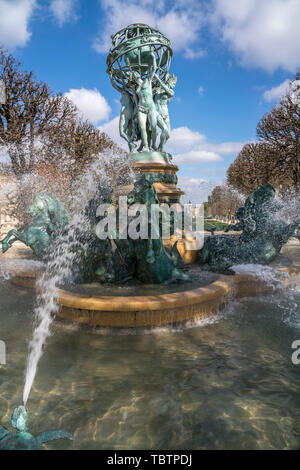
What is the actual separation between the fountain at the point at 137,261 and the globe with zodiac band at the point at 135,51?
39cm

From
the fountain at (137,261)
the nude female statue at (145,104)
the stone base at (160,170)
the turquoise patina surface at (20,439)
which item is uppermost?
the nude female statue at (145,104)

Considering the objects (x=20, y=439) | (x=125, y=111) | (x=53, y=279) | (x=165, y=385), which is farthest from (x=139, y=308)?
(x=125, y=111)

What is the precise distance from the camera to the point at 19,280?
5.82m

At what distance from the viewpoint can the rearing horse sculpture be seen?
6547mm

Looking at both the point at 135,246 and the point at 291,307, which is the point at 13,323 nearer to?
the point at 135,246

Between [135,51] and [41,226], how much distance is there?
7.04m

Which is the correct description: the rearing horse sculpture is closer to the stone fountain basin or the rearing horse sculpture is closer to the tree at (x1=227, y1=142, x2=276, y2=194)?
the stone fountain basin

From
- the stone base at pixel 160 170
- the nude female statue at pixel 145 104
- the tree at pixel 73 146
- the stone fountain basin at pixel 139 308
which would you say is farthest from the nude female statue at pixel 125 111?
the tree at pixel 73 146

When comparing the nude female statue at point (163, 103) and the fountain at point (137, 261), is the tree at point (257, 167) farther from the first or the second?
the fountain at point (137, 261)

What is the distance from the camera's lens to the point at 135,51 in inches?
374

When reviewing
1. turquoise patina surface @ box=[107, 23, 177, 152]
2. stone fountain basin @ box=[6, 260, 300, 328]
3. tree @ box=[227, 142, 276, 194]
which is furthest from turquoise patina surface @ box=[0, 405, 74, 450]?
tree @ box=[227, 142, 276, 194]

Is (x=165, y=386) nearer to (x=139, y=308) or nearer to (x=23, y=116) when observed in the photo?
(x=139, y=308)

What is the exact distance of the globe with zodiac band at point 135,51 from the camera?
29.8 feet
